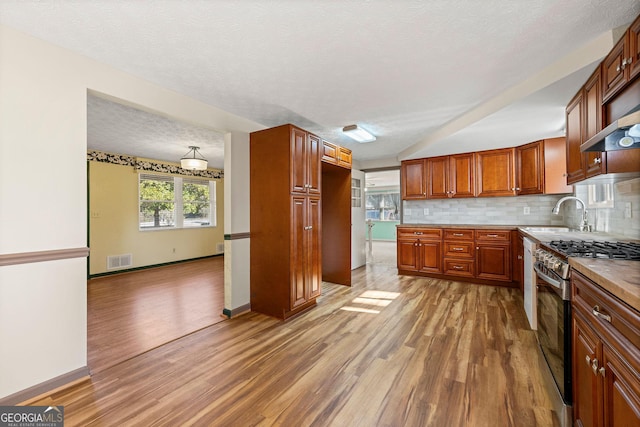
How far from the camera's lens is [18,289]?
174cm

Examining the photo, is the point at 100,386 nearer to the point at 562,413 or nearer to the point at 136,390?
the point at 136,390

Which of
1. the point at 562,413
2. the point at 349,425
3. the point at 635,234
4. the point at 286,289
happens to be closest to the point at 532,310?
the point at 635,234

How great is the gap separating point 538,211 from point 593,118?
297 centimetres

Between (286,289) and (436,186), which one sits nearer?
(286,289)

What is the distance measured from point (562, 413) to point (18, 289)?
3.42 metres

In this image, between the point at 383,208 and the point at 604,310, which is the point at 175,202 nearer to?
the point at 604,310

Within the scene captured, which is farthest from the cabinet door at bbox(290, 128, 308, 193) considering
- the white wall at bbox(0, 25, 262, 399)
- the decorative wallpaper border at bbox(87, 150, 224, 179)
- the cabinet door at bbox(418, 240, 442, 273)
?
the decorative wallpaper border at bbox(87, 150, 224, 179)

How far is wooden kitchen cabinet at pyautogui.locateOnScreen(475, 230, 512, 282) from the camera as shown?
4.04 meters

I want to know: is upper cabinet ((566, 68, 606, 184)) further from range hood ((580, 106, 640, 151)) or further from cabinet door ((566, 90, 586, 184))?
range hood ((580, 106, 640, 151))

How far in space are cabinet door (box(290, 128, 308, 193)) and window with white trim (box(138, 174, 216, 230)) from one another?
4436 millimetres

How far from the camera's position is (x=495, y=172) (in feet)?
14.4

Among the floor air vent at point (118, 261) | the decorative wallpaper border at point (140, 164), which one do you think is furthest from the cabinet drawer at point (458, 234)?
the floor air vent at point (118, 261)

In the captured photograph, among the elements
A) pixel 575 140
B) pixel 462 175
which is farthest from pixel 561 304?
pixel 462 175

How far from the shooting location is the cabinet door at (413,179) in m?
5.04
